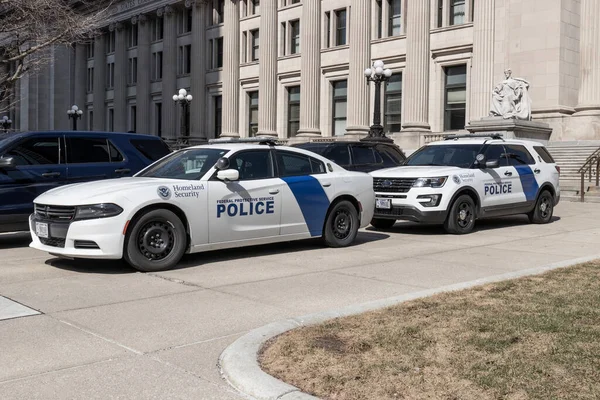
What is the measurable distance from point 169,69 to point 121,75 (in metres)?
8.41

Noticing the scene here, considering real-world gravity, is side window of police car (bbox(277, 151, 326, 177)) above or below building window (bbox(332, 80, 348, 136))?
below

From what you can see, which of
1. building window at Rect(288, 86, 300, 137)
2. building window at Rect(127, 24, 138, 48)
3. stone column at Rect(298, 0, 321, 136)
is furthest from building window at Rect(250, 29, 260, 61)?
building window at Rect(127, 24, 138, 48)

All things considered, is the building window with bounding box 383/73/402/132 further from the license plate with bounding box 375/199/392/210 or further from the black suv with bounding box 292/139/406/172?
the license plate with bounding box 375/199/392/210

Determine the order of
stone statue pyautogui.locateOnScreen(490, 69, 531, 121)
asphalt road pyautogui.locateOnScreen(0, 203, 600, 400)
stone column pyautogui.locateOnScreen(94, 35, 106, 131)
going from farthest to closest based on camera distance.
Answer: stone column pyautogui.locateOnScreen(94, 35, 106, 131) → stone statue pyautogui.locateOnScreen(490, 69, 531, 121) → asphalt road pyautogui.locateOnScreen(0, 203, 600, 400)

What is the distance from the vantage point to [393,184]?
1327 cm

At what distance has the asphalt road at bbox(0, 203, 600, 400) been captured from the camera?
Result: 4820mm

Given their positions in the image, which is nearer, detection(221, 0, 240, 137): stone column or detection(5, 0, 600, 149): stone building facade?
detection(5, 0, 600, 149): stone building facade

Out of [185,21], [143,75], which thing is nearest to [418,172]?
[185,21]

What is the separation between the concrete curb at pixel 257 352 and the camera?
4367mm

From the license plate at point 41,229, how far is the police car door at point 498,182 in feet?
26.9

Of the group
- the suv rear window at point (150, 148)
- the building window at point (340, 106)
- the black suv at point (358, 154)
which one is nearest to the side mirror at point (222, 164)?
the suv rear window at point (150, 148)

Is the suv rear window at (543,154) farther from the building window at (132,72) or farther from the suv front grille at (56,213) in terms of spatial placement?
the building window at (132,72)

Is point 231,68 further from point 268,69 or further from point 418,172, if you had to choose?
point 418,172

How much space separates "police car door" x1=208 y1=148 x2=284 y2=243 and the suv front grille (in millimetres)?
1773
